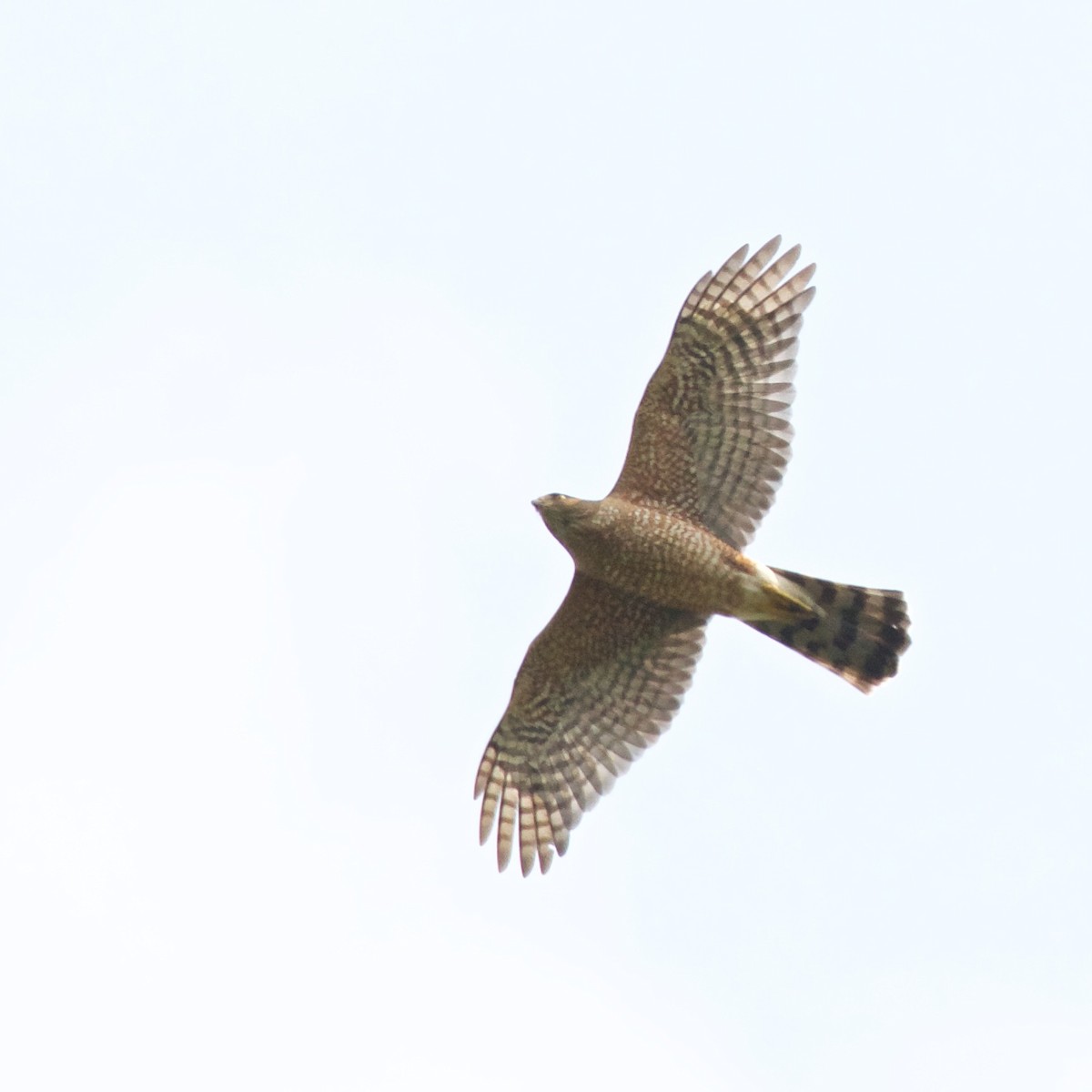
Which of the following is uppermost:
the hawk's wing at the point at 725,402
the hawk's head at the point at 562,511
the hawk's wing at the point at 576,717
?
the hawk's wing at the point at 725,402

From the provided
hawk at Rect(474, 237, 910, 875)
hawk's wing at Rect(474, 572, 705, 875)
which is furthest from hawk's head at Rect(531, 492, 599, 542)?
hawk's wing at Rect(474, 572, 705, 875)

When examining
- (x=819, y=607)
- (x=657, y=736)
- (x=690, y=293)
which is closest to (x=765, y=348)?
(x=690, y=293)

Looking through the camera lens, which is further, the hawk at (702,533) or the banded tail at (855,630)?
the banded tail at (855,630)

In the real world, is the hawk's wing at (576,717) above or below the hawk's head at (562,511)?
below

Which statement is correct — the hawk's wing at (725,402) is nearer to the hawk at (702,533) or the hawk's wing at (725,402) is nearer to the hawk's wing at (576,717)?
the hawk at (702,533)

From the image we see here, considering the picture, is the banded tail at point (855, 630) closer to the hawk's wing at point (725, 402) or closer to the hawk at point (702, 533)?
the hawk at point (702, 533)

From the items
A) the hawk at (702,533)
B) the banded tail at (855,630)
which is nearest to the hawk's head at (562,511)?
the hawk at (702,533)

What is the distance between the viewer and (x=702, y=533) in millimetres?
14430

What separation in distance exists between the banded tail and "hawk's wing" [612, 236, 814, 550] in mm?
825

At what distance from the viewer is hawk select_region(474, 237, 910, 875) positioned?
1441 centimetres

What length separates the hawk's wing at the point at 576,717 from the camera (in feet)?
49.6

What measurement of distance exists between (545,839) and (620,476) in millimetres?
2662

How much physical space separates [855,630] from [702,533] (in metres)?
1.39

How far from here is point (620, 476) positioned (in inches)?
574
